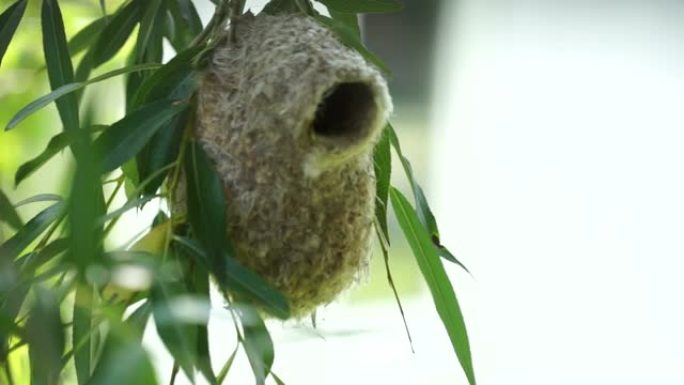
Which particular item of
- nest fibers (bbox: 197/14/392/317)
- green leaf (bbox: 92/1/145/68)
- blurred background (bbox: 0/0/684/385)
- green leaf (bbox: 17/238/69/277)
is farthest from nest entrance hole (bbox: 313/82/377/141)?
blurred background (bbox: 0/0/684/385)

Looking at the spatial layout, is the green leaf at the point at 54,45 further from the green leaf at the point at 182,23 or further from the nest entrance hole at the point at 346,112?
the nest entrance hole at the point at 346,112

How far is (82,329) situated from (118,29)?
1.12 feet

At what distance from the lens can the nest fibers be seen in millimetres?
605

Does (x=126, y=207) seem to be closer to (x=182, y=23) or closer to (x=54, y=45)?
(x=54, y=45)

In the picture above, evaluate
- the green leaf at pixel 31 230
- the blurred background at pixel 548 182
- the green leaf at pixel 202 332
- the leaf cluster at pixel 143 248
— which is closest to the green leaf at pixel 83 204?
the leaf cluster at pixel 143 248

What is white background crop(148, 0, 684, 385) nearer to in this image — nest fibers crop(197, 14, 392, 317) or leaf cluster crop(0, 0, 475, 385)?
leaf cluster crop(0, 0, 475, 385)

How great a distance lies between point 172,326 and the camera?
21.6 inches

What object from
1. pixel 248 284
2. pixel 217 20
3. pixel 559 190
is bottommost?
pixel 559 190

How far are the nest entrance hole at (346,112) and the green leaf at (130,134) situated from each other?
0.11 metres

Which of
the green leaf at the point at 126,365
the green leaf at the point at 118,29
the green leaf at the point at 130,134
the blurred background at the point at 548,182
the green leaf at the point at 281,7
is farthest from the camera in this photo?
the blurred background at the point at 548,182

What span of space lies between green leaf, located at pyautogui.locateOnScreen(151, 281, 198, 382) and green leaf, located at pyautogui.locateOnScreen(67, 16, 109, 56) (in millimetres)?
460

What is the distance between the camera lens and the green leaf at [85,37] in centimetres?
96

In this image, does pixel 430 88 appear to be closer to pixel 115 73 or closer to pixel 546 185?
pixel 546 185

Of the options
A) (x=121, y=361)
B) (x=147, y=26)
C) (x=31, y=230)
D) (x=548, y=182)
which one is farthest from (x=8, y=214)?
(x=548, y=182)
